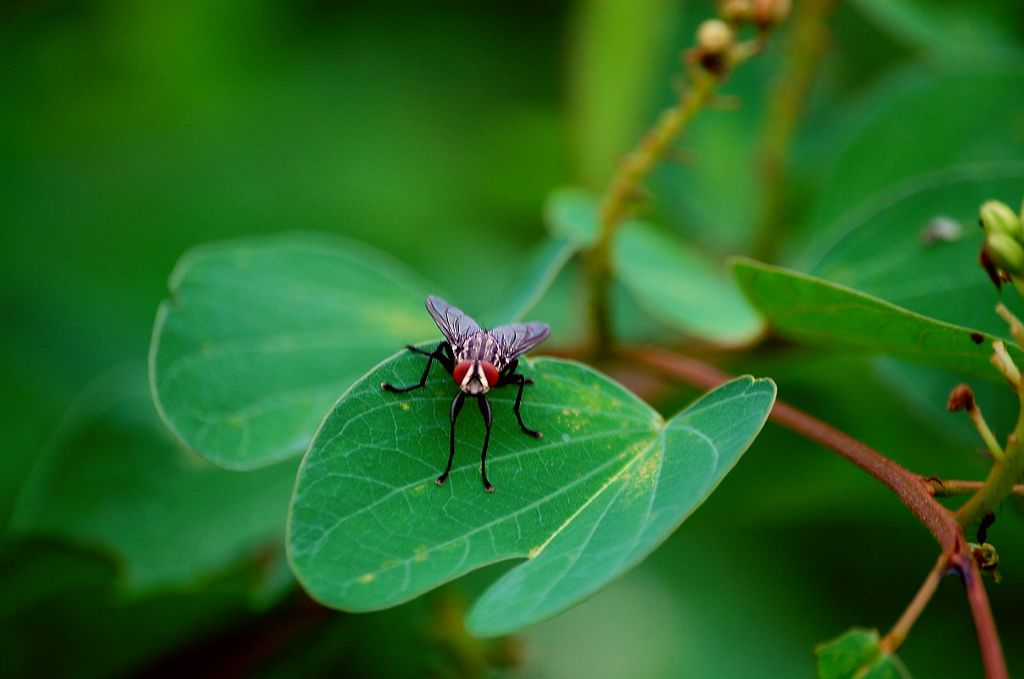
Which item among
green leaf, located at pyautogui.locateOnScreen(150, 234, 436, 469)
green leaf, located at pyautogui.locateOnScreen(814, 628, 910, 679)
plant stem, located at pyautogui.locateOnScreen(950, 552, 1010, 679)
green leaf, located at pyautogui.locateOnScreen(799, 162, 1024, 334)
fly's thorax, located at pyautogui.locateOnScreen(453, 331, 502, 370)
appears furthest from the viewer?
green leaf, located at pyautogui.locateOnScreen(799, 162, 1024, 334)

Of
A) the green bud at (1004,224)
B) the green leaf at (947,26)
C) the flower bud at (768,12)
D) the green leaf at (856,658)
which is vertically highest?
the flower bud at (768,12)

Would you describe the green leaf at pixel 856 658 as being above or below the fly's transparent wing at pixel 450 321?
below

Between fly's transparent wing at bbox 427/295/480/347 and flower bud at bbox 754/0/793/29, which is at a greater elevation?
flower bud at bbox 754/0/793/29

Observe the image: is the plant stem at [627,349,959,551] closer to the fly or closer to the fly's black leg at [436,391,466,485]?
the fly

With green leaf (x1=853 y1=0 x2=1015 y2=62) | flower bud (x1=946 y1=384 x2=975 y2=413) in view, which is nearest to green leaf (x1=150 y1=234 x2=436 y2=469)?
flower bud (x1=946 y1=384 x2=975 y2=413)

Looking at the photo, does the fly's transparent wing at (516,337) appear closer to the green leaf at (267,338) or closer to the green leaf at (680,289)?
the green leaf at (267,338)

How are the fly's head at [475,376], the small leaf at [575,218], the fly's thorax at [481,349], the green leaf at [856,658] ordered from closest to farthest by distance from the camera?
the green leaf at [856,658], the fly's head at [475,376], the fly's thorax at [481,349], the small leaf at [575,218]

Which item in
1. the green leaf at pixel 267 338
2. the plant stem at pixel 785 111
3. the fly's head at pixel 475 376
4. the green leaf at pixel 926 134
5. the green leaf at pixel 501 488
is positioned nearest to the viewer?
the green leaf at pixel 501 488

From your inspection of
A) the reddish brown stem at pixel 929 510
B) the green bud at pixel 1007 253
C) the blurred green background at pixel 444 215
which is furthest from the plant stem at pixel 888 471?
the blurred green background at pixel 444 215
